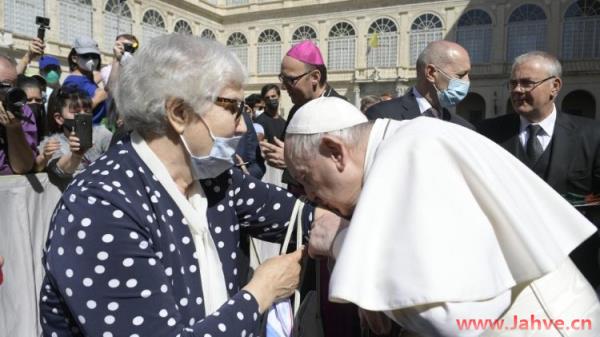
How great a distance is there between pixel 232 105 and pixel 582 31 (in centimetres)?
3251

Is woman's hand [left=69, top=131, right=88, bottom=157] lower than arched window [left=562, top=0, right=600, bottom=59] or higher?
lower

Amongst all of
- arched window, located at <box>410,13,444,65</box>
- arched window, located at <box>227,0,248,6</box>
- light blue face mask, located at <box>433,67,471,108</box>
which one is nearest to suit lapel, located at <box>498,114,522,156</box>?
light blue face mask, located at <box>433,67,471,108</box>

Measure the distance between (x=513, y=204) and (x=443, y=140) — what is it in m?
0.25

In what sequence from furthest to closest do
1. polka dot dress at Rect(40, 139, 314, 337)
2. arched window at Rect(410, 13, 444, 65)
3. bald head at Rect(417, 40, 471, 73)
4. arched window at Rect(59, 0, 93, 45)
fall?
arched window at Rect(410, 13, 444, 65) → arched window at Rect(59, 0, 93, 45) → bald head at Rect(417, 40, 471, 73) → polka dot dress at Rect(40, 139, 314, 337)

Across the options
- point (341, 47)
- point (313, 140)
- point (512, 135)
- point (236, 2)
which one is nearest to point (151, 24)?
point (236, 2)

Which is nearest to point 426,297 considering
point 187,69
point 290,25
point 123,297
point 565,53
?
point 123,297

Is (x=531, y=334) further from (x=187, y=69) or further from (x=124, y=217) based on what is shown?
(x=187, y=69)

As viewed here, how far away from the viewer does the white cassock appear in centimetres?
116

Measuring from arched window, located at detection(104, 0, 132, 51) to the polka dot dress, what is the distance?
30.3 metres

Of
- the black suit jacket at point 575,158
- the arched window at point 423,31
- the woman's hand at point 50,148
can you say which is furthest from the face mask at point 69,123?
the arched window at point 423,31

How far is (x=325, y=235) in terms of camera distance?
1639 millimetres

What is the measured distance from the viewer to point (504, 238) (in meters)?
1.26

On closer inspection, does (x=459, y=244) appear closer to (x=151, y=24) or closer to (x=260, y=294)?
(x=260, y=294)

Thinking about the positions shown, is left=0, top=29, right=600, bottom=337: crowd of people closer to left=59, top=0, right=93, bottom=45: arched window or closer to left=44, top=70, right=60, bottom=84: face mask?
left=44, top=70, right=60, bottom=84: face mask
